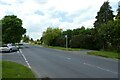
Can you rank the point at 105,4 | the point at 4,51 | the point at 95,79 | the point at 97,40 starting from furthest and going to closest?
1. the point at 105,4
2. the point at 97,40
3. the point at 4,51
4. the point at 95,79

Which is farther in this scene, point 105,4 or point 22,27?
point 22,27

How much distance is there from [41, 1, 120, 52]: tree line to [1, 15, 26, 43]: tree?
30.3 feet

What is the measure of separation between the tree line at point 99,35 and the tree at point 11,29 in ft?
30.3

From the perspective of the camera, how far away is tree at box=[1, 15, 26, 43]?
9238cm

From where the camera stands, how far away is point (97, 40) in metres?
64.2

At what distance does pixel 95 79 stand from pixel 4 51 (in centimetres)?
3725

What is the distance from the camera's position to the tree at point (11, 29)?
92.4 metres

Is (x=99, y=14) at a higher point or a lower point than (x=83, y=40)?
higher

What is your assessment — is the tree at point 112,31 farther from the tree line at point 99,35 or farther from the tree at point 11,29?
the tree at point 11,29

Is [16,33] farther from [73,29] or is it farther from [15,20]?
[73,29]

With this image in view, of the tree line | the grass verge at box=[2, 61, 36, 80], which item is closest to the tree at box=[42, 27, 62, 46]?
the tree line

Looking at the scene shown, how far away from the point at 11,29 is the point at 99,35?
42.5 meters

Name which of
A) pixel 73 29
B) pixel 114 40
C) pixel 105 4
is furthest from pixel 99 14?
pixel 114 40

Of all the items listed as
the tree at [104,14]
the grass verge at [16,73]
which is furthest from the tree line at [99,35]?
the grass verge at [16,73]
